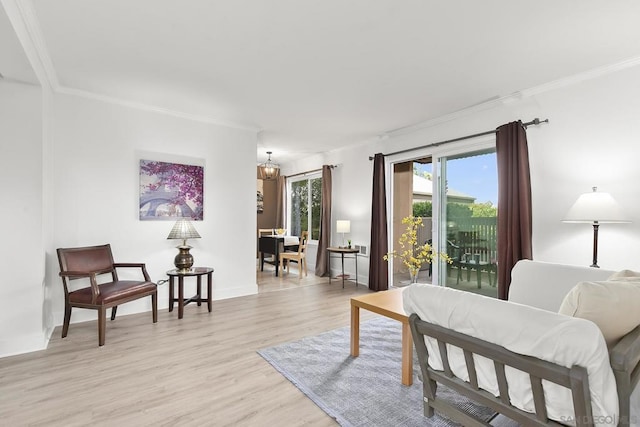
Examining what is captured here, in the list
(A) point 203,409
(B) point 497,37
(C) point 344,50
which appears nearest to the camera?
(A) point 203,409

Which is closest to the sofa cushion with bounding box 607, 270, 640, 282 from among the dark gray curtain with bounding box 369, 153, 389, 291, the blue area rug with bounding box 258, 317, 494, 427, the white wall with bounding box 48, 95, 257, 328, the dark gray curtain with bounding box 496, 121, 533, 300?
the blue area rug with bounding box 258, 317, 494, 427

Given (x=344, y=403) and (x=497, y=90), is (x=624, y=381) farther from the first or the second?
(x=497, y=90)

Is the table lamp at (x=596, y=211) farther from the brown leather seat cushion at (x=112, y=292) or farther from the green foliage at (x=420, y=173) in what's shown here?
the brown leather seat cushion at (x=112, y=292)

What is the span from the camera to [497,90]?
3.44m

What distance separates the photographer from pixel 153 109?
4.02m

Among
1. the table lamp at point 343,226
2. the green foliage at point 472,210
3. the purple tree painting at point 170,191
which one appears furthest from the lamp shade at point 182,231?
the green foliage at point 472,210

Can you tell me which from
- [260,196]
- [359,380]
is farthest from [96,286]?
[260,196]

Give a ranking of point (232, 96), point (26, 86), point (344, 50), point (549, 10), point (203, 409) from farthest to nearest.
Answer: point (232, 96), point (26, 86), point (344, 50), point (549, 10), point (203, 409)

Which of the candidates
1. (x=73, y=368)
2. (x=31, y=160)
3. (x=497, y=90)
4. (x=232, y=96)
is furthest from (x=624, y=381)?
(x=31, y=160)

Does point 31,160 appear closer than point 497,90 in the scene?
Yes

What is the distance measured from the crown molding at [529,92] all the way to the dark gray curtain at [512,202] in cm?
32

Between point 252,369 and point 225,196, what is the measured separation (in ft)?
8.99

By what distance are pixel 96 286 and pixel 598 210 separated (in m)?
4.49

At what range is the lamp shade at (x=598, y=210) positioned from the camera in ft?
8.63
